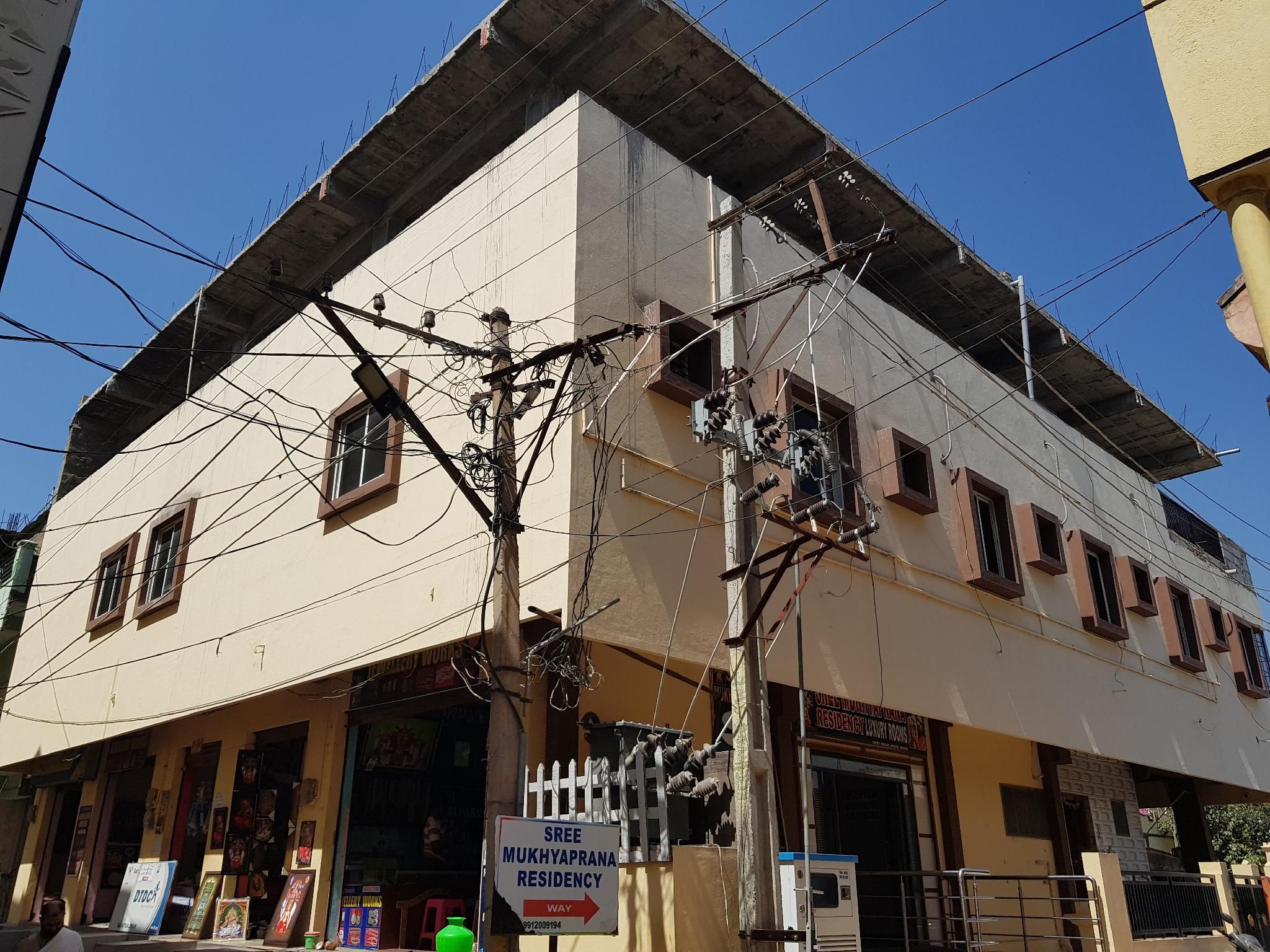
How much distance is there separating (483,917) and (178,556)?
33.5 ft

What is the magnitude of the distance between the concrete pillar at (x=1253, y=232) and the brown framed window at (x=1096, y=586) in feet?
42.3

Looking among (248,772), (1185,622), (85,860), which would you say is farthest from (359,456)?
(1185,622)

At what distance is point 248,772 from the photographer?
14.3m

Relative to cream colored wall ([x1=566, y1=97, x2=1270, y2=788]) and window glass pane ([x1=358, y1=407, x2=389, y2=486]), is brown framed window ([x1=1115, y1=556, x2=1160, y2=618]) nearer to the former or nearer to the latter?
cream colored wall ([x1=566, y1=97, x2=1270, y2=788])

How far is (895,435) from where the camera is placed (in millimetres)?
13906

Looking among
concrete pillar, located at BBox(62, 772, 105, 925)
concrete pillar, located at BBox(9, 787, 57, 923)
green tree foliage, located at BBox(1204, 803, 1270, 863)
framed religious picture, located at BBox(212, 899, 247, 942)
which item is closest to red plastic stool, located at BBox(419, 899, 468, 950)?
framed religious picture, located at BBox(212, 899, 247, 942)

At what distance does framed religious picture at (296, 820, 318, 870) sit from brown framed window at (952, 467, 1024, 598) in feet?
31.6

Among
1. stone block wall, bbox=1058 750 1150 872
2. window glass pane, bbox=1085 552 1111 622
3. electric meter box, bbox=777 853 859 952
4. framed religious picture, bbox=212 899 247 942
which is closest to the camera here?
electric meter box, bbox=777 853 859 952

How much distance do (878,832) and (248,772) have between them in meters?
9.06

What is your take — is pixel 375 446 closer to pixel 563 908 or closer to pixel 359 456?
pixel 359 456

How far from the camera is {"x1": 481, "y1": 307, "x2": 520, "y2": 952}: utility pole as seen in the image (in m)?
7.11

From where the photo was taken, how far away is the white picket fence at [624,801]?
310 inches

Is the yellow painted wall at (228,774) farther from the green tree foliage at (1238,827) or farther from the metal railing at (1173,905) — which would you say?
the green tree foliage at (1238,827)

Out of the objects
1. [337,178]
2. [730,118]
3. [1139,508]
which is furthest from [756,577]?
[1139,508]
